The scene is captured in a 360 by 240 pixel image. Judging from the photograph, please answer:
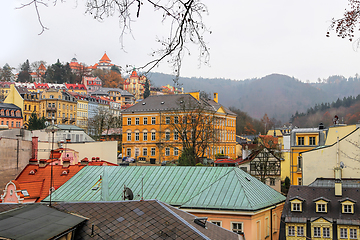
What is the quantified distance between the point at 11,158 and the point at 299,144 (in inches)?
1236

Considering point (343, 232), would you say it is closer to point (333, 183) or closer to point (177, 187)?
point (333, 183)

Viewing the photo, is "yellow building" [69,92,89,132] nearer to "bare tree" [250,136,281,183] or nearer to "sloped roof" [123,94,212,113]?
"sloped roof" [123,94,212,113]

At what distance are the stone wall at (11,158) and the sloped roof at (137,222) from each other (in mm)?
15238

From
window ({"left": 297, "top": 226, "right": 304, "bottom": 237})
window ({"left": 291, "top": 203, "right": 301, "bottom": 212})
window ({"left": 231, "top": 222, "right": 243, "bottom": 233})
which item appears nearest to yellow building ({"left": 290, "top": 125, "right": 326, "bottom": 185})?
window ({"left": 291, "top": 203, "right": 301, "bottom": 212})

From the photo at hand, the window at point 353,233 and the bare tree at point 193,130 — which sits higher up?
the bare tree at point 193,130

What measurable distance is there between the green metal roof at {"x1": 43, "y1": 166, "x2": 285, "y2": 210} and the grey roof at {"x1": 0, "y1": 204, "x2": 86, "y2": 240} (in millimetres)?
10256

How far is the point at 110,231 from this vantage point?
1272 cm

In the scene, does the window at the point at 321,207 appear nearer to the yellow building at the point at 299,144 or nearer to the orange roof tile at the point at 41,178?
the orange roof tile at the point at 41,178

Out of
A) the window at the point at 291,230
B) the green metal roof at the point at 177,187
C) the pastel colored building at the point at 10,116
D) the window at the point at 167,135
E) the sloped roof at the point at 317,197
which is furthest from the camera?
the pastel colored building at the point at 10,116

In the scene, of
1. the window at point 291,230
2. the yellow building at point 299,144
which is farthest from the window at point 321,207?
the yellow building at point 299,144

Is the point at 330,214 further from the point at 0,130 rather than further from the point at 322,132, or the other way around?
the point at 0,130

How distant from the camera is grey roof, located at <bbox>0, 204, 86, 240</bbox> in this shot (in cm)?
1071

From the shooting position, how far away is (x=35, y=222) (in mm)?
11750

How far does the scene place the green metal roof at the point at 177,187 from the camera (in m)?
23.0
